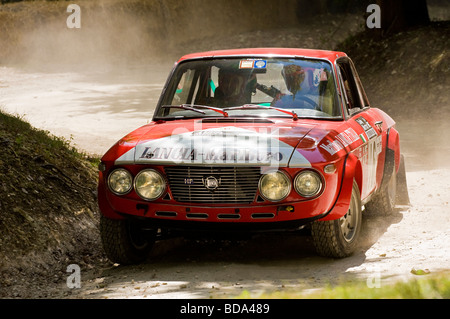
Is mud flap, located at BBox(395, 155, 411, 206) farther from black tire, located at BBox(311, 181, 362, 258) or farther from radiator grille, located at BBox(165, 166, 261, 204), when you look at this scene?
radiator grille, located at BBox(165, 166, 261, 204)

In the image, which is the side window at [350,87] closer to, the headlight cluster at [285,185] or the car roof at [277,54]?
the car roof at [277,54]

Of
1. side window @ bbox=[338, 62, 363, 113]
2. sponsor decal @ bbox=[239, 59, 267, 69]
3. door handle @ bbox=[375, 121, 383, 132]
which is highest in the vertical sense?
sponsor decal @ bbox=[239, 59, 267, 69]

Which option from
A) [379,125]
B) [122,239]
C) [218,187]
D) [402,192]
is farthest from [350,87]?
[122,239]

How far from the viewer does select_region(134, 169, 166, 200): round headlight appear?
6.84 m

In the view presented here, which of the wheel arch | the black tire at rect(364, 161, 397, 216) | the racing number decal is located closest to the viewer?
the wheel arch

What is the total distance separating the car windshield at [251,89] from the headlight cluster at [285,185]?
109 cm

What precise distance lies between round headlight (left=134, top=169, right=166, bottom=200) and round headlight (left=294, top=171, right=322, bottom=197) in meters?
1.07

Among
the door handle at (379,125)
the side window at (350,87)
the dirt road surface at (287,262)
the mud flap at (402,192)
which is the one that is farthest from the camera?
the mud flap at (402,192)

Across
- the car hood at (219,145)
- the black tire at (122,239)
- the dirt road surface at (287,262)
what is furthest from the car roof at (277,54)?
the black tire at (122,239)

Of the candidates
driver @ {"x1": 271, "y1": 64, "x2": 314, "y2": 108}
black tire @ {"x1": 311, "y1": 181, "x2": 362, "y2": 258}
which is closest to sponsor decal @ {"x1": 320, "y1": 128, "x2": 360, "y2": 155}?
black tire @ {"x1": 311, "y1": 181, "x2": 362, "y2": 258}

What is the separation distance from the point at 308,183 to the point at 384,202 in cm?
260

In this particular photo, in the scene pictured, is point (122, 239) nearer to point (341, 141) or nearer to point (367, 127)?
point (341, 141)

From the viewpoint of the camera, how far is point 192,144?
6832mm

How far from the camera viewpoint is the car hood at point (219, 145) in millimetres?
6648
